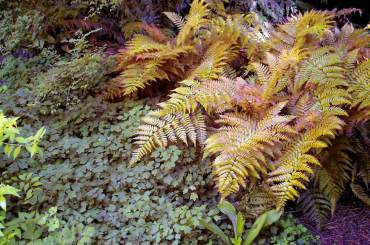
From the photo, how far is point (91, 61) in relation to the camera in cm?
363

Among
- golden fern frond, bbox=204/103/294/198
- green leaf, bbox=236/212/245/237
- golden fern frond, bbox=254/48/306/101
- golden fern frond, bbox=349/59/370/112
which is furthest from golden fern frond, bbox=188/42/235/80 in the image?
green leaf, bbox=236/212/245/237

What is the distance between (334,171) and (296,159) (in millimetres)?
407

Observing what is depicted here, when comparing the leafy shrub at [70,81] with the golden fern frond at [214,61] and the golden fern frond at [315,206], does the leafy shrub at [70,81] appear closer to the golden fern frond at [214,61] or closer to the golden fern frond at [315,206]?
the golden fern frond at [214,61]

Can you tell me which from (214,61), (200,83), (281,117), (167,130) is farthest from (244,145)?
(214,61)

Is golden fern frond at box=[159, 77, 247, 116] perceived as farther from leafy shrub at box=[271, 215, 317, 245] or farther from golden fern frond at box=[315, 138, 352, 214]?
leafy shrub at box=[271, 215, 317, 245]

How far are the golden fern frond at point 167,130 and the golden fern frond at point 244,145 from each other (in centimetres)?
26

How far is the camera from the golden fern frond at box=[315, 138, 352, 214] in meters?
2.69

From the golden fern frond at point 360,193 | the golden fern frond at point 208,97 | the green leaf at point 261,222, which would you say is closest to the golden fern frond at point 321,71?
the golden fern frond at point 208,97

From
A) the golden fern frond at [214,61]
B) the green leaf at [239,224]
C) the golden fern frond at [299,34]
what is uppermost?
the golden fern frond at [299,34]

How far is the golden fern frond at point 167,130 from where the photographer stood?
112 inches

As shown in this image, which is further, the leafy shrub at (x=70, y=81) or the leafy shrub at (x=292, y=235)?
the leafy shrub at (x=70, y=81)

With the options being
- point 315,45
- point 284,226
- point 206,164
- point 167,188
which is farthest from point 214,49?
point 284,226

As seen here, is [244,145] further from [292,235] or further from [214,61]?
[214,61]

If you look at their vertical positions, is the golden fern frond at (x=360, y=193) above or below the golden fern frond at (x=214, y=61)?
below
